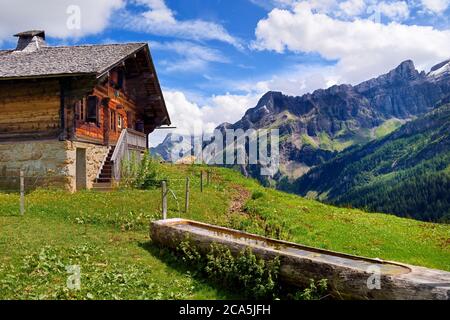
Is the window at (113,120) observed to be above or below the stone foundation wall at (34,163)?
above

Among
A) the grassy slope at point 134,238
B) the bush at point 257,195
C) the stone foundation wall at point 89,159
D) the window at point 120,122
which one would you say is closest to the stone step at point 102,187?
the stone foundation wall at point 89,159

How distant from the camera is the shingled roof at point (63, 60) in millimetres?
23156

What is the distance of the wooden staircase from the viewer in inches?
1034

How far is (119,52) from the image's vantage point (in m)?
27.6

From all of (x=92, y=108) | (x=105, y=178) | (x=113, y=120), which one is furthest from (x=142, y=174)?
(x=113, y=120)

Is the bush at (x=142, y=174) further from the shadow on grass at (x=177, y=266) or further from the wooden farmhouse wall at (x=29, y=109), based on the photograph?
the shadow on grass at (x=177, y=266)

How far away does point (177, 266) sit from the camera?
1170cm

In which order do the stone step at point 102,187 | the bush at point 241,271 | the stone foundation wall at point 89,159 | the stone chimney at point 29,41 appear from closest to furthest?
the bush at point 241,271 < the stone foundation wall at point 89,159 < the stone step at point 102,187 < the stone chimney at point 29,41

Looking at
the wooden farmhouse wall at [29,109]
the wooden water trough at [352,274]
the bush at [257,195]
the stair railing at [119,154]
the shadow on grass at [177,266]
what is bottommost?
the shadow on grass at [177,266]

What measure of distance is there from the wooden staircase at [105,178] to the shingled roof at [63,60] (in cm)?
709

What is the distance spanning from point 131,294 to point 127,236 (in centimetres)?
596

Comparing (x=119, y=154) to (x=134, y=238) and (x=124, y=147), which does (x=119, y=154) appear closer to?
(x=124, y=147)

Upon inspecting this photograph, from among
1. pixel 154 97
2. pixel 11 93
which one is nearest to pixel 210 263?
pixel 11 93
